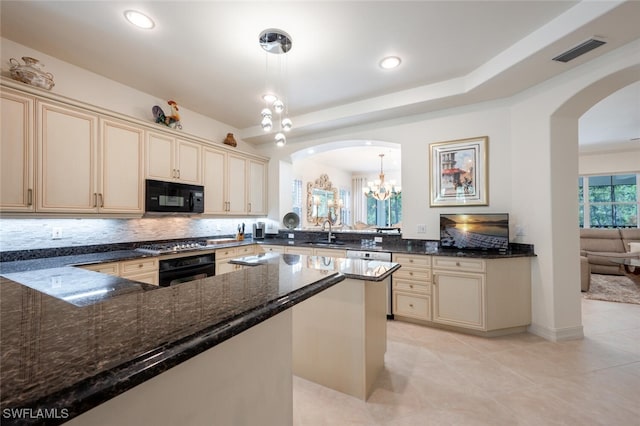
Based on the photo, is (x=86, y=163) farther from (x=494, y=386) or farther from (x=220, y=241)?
(x=494, y=386)

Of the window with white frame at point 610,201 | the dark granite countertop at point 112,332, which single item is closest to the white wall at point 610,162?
the window with white frame at point 610,201

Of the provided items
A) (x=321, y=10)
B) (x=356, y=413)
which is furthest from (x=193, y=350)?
(x=321, y=10)

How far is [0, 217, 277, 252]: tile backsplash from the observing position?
231 centimetres

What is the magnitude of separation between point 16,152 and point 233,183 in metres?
2.23

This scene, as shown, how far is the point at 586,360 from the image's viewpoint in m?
2.25

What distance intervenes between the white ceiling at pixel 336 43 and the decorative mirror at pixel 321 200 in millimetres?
3791

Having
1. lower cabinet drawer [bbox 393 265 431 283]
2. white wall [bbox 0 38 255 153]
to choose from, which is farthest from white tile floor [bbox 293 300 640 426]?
white wall [bbox 0 38 255 153]

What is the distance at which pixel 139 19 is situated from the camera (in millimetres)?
1978

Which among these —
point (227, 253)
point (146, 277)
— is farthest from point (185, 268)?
point (227, 253)

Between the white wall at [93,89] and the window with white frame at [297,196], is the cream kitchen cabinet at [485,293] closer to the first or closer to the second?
the white wall at [93,89]

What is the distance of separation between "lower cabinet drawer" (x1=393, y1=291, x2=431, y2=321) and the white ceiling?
7.53 ft

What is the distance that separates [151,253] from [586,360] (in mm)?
4272

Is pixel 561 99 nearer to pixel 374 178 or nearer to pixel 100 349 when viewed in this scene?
pixel 100 349

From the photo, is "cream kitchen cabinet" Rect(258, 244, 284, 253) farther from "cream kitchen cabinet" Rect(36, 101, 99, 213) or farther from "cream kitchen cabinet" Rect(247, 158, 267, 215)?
"cream kitchen cabinet" Rect(36, 101, 99, 213)
